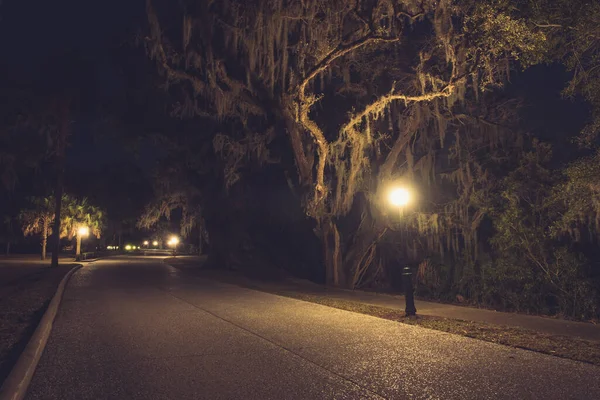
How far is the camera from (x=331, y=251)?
1819 centimetres

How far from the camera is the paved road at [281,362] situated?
4.77 m

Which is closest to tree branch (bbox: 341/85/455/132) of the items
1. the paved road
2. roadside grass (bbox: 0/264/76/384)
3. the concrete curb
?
the paved road

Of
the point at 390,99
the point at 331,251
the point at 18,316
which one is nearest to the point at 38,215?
the point at 331,251

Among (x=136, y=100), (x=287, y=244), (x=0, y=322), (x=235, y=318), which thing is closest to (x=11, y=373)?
(x=0, y=322)

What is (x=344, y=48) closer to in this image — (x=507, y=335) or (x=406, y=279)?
(x=406, y=279)

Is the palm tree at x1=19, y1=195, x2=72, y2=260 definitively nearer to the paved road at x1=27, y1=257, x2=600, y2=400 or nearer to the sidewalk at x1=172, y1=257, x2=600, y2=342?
the paved road at x1=27, y1=257, x2=600, y2=400

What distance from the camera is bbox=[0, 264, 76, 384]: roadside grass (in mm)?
6182

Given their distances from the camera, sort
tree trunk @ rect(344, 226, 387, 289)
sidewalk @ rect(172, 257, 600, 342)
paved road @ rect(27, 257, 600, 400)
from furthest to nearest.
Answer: tree trunk @ rect(344, 226, 387, 289)
sidewalk @ rect(172, 257, 600, 342)
paved road @ rect(27, 257, 600, 400)

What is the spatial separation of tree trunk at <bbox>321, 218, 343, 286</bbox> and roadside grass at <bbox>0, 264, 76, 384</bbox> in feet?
31.5

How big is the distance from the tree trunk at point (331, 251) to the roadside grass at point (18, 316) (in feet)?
31.5

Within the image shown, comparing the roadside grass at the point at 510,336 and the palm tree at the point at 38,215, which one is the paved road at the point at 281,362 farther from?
the palm tree at the point at 38,215

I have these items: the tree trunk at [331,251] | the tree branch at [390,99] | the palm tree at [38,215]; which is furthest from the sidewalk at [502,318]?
the palm tree at [38,215]

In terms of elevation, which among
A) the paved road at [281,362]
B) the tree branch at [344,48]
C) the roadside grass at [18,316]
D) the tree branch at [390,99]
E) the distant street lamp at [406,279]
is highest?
the tree branch at [344,48]

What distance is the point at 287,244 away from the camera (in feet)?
93.2
